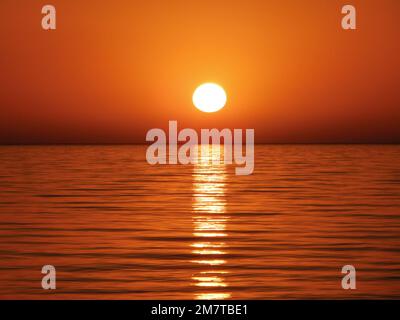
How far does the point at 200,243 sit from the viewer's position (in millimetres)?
16891

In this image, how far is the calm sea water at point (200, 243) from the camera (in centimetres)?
1212

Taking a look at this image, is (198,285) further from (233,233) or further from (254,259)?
(233,233)

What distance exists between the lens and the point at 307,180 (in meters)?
38.8

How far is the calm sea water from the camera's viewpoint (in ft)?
39.8

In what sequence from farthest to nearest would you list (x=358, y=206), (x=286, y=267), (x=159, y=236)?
(x=358, y=206) → (x=159, y=236) → (x=286, y=267)

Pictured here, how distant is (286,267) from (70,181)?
25153 mm
